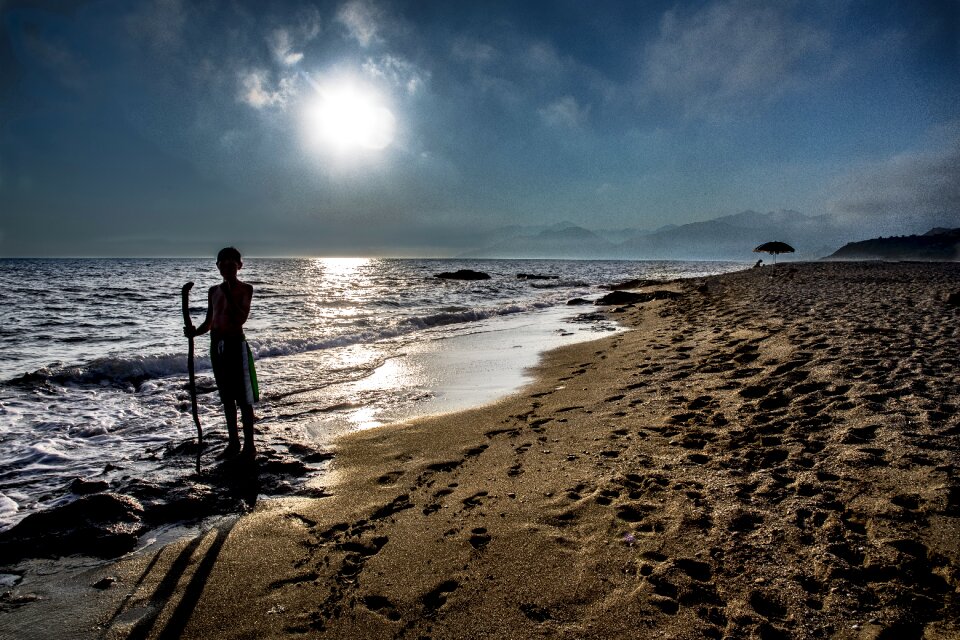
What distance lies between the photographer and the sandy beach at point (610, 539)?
97.3 inches

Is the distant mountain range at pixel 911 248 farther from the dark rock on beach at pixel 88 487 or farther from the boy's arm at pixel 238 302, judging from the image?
the dark rock on beach at pixel 88 487

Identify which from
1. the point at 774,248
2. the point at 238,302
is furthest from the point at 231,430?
the point at 774,248

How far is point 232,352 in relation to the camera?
5.31 m

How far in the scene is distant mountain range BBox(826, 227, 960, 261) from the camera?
12655cm

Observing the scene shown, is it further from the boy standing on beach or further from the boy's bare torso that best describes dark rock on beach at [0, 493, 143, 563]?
the boy's bare torso

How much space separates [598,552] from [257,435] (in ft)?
16.5

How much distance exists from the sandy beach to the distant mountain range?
169 meters

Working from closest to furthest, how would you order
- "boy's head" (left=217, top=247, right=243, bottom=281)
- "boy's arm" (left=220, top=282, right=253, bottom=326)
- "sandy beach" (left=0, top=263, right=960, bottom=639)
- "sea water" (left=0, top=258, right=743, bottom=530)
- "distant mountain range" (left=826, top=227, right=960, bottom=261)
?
"sandy beach" (left=0, top=263, right=960, bottom=639), "boy's head" (left=217, top=247, right=243, bottom=281), "boy's arm" (left=220, top=282, right=253, bottom=326), "sea water" (left=0, top=258, right=743, bottom=530), "distant mountain range" (left=826, top=227, right=960, bottom=261)

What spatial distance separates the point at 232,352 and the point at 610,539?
467 cm

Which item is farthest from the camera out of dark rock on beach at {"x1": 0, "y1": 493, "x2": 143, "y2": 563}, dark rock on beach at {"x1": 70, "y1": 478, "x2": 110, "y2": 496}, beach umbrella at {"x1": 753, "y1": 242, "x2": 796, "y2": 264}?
beach umbrella at {"x1": 753, "y1": 242, "x2": 796, "y2": 264}

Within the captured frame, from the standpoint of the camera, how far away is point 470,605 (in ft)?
8.80

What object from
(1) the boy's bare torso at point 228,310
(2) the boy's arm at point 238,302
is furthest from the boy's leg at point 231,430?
(2) the boy's arm at point 238,302

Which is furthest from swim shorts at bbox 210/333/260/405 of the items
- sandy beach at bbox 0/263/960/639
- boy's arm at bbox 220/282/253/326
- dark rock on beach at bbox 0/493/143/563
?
dark rock on beach at bbox 0/493/143/563

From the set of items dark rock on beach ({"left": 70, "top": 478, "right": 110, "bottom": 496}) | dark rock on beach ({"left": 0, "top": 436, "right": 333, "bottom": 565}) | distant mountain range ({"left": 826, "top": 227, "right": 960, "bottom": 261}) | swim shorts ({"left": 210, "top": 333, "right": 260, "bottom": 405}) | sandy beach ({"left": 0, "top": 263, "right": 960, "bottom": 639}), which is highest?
distant mountain range ({"left": 826, "top": 227, "right": 960, "bottom": 261})
